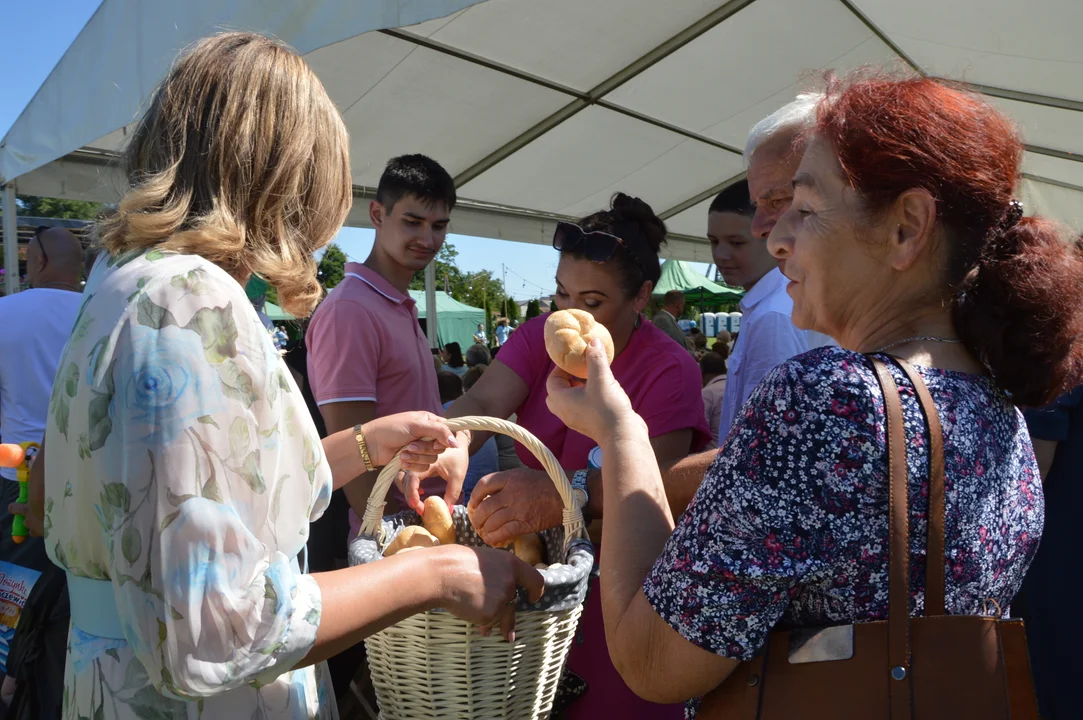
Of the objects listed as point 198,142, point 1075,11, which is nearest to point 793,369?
point 198,142

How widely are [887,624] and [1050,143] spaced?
640 centimetres

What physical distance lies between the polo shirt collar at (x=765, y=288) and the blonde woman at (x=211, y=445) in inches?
55.4

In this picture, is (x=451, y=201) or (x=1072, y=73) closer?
(x=451, y=201)

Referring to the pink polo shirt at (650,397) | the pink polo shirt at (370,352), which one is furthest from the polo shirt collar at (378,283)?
the pink polo shirt at (650,397)

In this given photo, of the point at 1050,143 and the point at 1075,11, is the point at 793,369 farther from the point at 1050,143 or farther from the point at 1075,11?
the point at 1050,143

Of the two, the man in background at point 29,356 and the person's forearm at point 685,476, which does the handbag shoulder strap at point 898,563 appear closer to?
the person's forearm at point 685,476

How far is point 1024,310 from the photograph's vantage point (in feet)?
3.61

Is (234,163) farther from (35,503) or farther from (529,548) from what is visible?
(35,503)

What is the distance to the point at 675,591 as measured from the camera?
3.34 feet

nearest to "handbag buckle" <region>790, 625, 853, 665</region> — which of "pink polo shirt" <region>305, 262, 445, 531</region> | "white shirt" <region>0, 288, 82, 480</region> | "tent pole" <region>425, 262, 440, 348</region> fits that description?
"pink polo shirt" <region>305, 262, 445, 531</region>

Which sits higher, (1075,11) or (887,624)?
(1075,11)

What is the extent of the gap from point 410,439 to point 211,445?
822 mm

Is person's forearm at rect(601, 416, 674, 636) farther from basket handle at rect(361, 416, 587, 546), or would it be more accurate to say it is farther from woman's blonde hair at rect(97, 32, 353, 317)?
woman's blonde hair at rect(97, 32, 353, 317)

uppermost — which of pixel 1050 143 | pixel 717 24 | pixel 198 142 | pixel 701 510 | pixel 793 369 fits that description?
pixel 717 24
